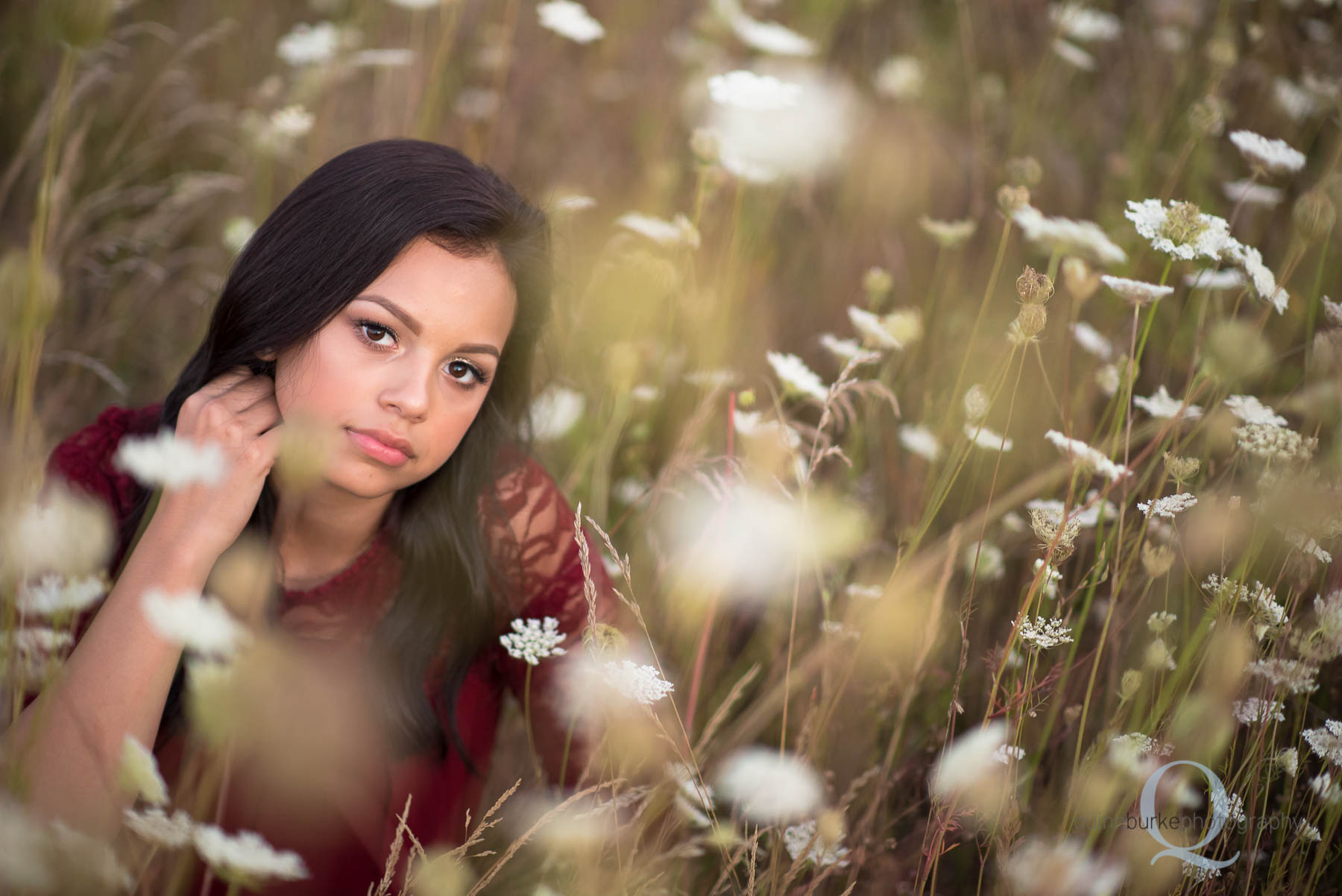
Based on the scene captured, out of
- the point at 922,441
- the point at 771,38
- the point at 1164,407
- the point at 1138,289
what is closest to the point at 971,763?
the point at 1138,289

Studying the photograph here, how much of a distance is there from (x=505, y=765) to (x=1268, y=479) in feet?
3.70

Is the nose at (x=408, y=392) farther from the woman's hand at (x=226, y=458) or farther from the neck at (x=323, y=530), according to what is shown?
the neck at (x=323, y=530)

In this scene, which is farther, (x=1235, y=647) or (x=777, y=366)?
(x=777, y=366)

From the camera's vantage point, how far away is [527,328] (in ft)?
4.23

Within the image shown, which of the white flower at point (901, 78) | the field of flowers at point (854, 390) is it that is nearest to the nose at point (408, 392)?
the field of flowers at point (854, 390)

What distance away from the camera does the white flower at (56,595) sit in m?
0.68

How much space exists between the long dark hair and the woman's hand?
0.06m

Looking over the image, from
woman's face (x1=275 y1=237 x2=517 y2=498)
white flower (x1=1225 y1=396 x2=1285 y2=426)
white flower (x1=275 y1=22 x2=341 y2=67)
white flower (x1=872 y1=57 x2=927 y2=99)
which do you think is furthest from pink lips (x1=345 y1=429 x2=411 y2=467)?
white flower (x1=872 y1=57 x2=927 y2=99)

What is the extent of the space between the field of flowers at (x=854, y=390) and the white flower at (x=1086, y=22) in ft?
0.08

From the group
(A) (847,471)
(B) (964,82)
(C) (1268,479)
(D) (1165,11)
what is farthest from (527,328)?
(D) (1165,11)

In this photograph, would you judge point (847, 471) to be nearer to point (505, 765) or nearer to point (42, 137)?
point (505, 765)

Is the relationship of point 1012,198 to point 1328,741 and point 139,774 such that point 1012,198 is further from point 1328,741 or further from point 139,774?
point 139,774

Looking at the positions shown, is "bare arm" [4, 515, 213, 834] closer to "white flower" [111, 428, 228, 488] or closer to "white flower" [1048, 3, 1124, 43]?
"white flower" [111, 428, 228, 488]

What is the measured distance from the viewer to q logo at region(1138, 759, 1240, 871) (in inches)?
34.1
